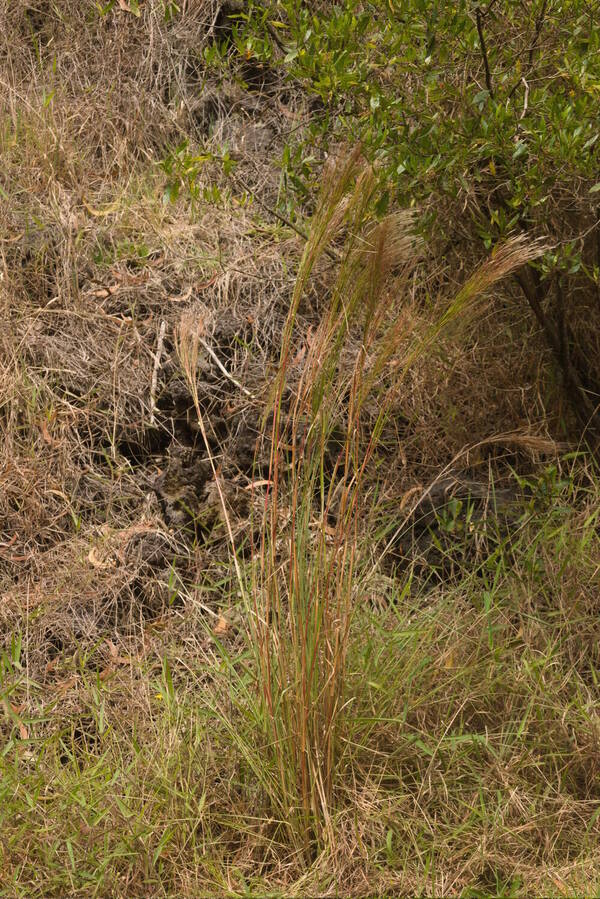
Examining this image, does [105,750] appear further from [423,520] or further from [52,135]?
[52,135]

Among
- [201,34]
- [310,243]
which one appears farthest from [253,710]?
[201,34]

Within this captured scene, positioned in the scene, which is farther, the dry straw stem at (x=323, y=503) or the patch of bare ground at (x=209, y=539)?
the patch of bare ground at (x=209, y=539)

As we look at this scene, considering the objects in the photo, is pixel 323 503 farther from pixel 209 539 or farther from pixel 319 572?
pixel 209 539

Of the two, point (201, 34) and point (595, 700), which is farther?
point (201, 34)

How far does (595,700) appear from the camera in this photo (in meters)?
2.76

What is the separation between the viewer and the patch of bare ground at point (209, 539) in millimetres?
2342

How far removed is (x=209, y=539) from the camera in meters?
3.44

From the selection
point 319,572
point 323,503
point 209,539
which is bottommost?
point 209,539

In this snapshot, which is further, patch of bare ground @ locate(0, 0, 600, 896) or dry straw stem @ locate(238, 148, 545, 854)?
patch of bare ground @ locate(0, 0, 600, 896)

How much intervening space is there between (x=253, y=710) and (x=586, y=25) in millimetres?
2238

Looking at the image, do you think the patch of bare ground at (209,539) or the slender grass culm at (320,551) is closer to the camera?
the slender grass culm at (320,551)

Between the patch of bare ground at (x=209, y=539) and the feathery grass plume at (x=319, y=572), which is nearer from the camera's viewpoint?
the feathery grass plume at (x=319, y=572)

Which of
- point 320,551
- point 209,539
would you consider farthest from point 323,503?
point 209,539

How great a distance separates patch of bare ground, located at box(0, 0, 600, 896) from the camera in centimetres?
234
